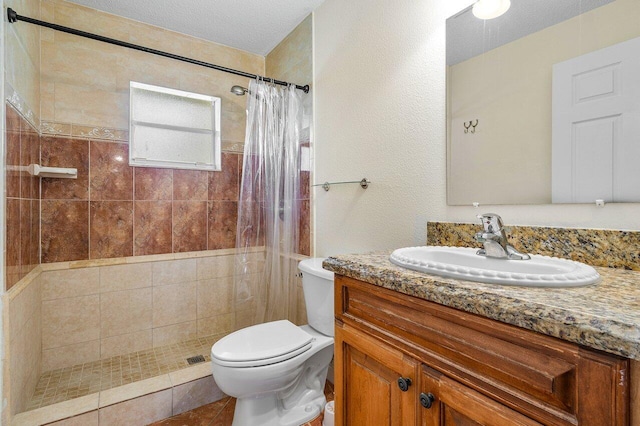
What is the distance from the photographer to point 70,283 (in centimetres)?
202

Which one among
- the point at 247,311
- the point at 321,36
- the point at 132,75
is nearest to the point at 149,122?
the point at 132,75

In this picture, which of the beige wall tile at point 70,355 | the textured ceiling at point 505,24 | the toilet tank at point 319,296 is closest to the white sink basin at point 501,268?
the toilet tank at point 319,296

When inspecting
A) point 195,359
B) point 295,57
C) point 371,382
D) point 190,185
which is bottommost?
point 195,359

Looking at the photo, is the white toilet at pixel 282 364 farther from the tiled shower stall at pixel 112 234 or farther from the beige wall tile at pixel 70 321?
the beige wall tile at pixel 70 321

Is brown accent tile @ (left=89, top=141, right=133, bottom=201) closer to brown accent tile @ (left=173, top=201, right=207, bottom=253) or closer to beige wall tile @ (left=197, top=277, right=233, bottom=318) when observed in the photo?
brown accent tile @ (left=173, top=201, right=207, bottom=253)

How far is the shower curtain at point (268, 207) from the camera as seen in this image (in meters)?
2.09

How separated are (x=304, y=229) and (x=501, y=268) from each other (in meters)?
1.44

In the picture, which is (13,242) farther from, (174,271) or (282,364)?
(282,364)

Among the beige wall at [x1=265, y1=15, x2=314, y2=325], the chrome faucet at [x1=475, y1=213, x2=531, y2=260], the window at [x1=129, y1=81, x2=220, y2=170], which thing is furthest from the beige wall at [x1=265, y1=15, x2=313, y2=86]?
the chrome faucet at [x1=475, y1=213, x2=531, y2=260]

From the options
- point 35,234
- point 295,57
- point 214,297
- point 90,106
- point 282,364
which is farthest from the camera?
point 214,297

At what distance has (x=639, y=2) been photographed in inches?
32.9

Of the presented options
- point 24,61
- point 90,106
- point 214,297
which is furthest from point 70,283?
point 24,61

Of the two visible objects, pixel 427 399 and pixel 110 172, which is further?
pixel 110 172

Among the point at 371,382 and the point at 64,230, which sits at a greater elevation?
the point at 64,230
